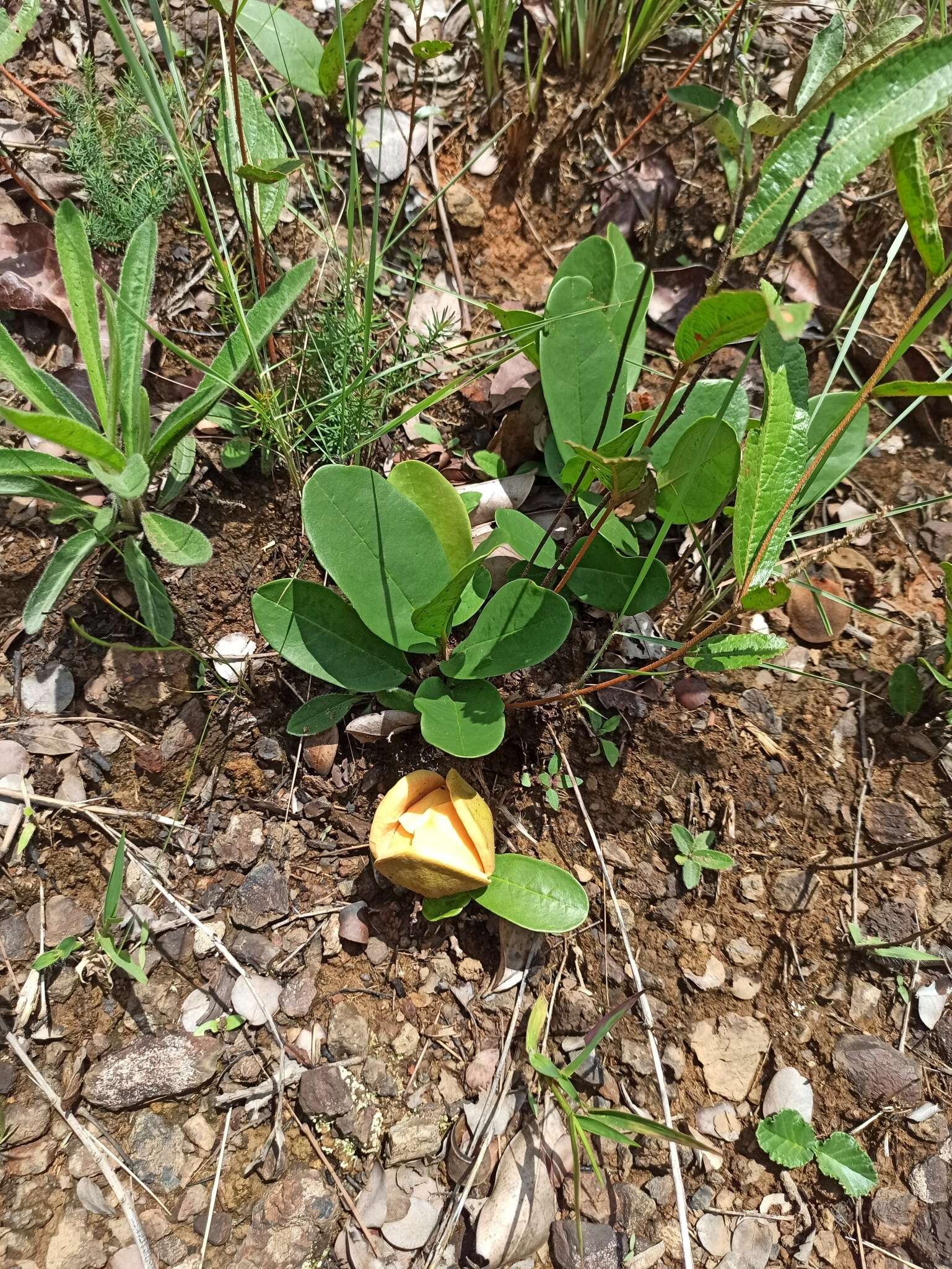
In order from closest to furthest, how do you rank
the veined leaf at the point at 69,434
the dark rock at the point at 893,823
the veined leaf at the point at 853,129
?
1. the veined leaf at the point at 853,129
2. the veined leaf at the point at 69,434
3. the dark rock at the point at 893,823

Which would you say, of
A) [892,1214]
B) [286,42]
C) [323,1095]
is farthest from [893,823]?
[286,42]

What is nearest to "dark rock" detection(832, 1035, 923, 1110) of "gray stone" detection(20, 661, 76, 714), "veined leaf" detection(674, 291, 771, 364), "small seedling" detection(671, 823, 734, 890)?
"small seedling" detection(671, 823, 734, 890)

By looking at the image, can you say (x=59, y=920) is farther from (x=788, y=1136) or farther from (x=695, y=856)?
(x=788, y=1136)

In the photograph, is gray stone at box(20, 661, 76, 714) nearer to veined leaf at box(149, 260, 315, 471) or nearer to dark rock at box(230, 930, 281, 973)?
veined leaf at box(149, 260, 315, 471)

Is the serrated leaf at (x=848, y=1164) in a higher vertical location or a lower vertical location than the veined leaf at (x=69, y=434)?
lower

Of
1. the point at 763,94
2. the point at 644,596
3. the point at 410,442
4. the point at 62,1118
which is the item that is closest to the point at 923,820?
the point at 644,596

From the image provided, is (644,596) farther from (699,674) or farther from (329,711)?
(329,711)

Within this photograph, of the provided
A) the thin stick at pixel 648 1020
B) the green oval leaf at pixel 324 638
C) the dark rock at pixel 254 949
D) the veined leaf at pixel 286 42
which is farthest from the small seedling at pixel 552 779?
the veined leaf at pixel 286 42

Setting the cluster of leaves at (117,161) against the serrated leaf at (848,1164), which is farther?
the cluster of leaves at (117,161)

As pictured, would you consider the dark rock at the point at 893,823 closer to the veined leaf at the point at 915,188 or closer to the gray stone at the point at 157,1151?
the veined leaf at the point at 915,188
